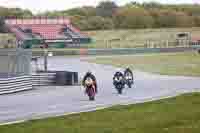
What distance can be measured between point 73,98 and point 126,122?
10.1 meters

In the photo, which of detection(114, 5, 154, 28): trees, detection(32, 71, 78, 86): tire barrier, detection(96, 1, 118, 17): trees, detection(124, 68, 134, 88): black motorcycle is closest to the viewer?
detection(124, 68, 134, 88): black motorcycle

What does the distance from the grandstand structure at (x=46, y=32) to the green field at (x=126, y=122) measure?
5954 cm

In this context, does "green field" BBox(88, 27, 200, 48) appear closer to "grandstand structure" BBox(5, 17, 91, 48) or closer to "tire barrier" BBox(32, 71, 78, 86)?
"grandstand structure" BBox(5, 17, 91, 48)

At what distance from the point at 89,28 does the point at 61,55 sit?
143 ft

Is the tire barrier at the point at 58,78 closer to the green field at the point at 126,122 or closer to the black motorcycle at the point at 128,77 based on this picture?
the black motorcycle at the point at 128,77

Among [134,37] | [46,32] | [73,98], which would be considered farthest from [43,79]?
[134,37]

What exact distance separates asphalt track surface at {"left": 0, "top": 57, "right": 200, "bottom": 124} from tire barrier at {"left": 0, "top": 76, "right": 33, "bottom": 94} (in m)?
0.40

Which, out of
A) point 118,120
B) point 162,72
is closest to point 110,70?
point 162,72

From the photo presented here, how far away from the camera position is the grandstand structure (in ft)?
258

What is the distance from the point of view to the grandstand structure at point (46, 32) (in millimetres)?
78625

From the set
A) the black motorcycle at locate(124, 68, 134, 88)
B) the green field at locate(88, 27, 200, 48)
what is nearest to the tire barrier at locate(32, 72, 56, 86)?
the black motorcycle at locate(124, 68, 134, 88)

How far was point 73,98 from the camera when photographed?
23.8 metres

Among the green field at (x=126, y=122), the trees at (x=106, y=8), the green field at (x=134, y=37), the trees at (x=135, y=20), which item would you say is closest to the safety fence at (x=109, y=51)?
the green field at (x=134, y=37)

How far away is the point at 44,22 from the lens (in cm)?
9019
